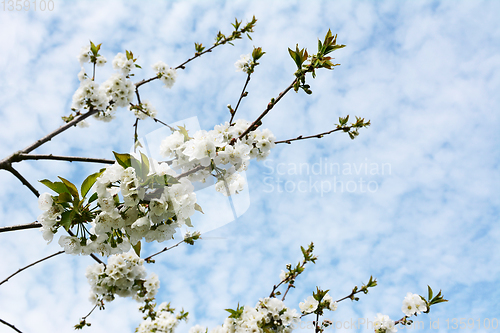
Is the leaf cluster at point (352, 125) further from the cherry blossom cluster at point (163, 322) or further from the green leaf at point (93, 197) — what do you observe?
the cherry blossom cluster at point (163, 322)

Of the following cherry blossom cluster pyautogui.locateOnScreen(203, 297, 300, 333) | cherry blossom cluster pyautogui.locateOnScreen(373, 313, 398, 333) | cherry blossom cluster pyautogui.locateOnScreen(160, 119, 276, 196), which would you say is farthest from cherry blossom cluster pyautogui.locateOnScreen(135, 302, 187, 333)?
cherry blossom cluster pyautogui.locateOnScreen(160, 119, 276, 196)

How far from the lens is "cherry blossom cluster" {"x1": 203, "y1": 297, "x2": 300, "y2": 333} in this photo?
10.9 ft

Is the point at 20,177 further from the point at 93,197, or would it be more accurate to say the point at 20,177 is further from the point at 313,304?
the point at 313,304

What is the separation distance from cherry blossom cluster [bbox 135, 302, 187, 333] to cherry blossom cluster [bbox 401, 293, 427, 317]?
408 cm

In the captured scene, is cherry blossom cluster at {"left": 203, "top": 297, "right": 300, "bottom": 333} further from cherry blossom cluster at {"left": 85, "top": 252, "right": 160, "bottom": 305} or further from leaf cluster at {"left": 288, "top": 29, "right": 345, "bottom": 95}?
leaf cluster at {"left": 288, "top": 29, "right": 345, "bottom": 95}

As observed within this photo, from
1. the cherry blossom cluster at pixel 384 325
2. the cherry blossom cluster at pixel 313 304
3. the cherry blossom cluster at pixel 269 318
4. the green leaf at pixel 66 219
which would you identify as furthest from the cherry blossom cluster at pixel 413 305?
the green leaf at pixel 66 219

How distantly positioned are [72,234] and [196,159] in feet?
3.24

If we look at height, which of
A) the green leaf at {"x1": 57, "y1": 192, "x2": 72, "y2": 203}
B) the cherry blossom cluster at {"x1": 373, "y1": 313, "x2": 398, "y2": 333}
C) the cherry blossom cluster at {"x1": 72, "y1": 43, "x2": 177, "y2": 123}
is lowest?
the cherry blossom cluster at {"x1": 373, "y1": 313, "x2": 398, "y2": 333}

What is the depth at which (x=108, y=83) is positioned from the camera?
4.44 metres

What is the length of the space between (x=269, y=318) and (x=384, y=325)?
1834mm

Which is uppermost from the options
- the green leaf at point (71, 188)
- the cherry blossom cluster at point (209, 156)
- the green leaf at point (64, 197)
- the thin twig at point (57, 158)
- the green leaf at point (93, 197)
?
the thin twig at point (57, 158)

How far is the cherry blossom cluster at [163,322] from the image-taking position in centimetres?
543

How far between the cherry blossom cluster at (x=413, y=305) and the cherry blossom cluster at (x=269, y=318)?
1.76 meters

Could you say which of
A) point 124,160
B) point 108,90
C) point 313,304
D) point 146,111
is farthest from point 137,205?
point 146,111
